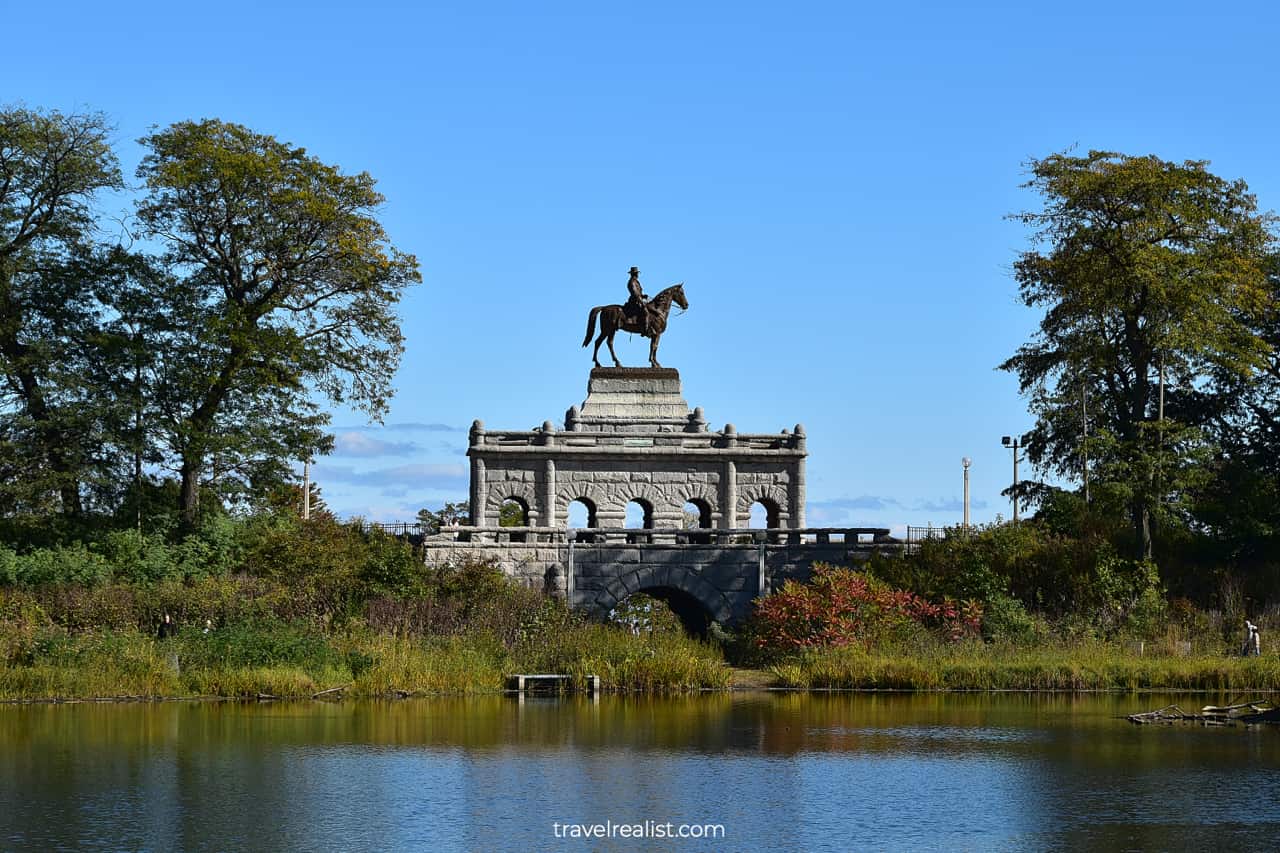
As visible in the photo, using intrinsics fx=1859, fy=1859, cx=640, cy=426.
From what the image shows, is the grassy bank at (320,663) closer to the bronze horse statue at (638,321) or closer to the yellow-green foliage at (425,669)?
the yellow-green foliage at (425,669)

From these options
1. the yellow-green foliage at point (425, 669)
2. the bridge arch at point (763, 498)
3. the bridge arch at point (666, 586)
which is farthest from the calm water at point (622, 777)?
the bridge arch at point (763, 498)

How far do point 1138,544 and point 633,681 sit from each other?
16660 millimetres

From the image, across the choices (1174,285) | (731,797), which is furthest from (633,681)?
(1174,285)

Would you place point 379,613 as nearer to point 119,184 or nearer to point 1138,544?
point 119,184

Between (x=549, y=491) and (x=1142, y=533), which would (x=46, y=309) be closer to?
(x=549, y=491)

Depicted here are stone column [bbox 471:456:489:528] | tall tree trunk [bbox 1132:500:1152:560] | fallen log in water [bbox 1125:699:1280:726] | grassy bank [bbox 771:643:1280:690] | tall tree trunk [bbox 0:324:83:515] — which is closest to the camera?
fallen log in water [bbox 1125:699:1280:726]

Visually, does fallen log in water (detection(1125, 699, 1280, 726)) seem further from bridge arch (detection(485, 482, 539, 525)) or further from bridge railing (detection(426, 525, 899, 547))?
bridge arch (detection(485, 482, 539, 525))

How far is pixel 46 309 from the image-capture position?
51844mm

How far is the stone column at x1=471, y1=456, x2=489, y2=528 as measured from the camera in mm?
54562

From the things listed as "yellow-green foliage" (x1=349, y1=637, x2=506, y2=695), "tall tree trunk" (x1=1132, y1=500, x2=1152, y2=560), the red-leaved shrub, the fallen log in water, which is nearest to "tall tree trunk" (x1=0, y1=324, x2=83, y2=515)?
"yellow-green foliage" (x1=349, y1=637, x2=506, y2=695)

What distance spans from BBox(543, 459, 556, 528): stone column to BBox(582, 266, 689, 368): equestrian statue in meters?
3.93

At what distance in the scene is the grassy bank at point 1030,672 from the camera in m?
40.7

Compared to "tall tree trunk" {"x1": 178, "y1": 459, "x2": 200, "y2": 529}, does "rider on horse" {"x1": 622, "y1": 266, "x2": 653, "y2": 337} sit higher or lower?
higher
